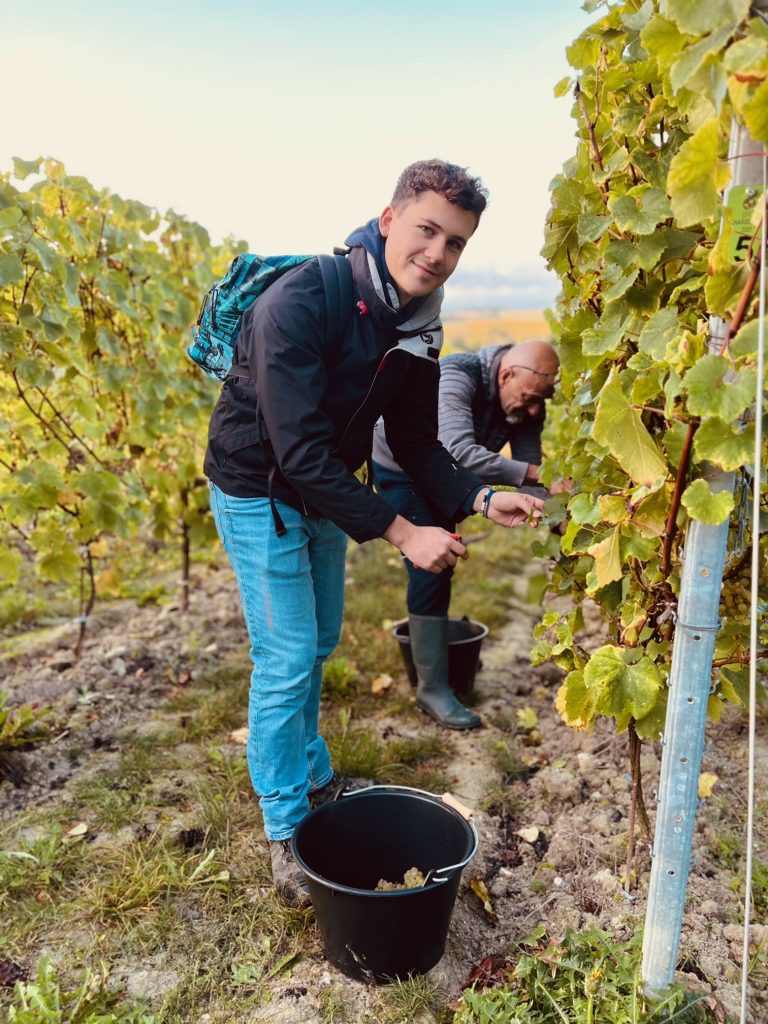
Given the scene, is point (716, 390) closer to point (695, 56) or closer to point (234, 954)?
point (695, 56)

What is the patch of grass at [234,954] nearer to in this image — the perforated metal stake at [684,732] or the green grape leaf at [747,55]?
the perforated metal stake at [684,732]

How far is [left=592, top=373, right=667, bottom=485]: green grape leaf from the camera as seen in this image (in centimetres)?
150

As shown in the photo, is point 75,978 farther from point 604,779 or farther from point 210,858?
point 604,779

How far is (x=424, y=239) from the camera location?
6.66 feet

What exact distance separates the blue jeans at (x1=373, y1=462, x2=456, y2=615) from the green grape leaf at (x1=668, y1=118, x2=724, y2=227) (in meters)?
2.13

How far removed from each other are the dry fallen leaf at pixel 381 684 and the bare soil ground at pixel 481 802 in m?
0.06

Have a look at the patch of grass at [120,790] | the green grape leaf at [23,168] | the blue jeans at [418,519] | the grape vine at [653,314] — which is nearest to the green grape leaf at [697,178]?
the grape vine at [653,314]

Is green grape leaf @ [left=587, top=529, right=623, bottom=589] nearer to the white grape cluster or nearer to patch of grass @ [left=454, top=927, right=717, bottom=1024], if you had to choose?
patch of grass @ [left=454, top=927, right=717, bottom=1024]

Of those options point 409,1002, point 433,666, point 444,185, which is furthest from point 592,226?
point 433,666

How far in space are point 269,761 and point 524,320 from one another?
23276 millimetres

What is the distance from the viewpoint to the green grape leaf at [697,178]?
116 centimetres

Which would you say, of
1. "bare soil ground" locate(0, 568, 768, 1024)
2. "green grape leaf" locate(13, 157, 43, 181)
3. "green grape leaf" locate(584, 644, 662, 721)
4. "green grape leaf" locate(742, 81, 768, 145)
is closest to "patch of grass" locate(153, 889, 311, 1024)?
"bare soil ground" locate(0, 568, 768, 1024)

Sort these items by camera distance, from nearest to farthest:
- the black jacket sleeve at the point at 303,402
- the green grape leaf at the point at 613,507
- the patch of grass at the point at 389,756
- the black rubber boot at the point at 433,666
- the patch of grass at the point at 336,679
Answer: the green grape leaf at the point at 613,507
the black jacket sleeve at the point at 303,402
the patch of grass at the point at 389,756
the black rubber boot at the point at 433,666
the patch of grass at the point at 336,679

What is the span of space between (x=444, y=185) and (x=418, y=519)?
1.60 m
